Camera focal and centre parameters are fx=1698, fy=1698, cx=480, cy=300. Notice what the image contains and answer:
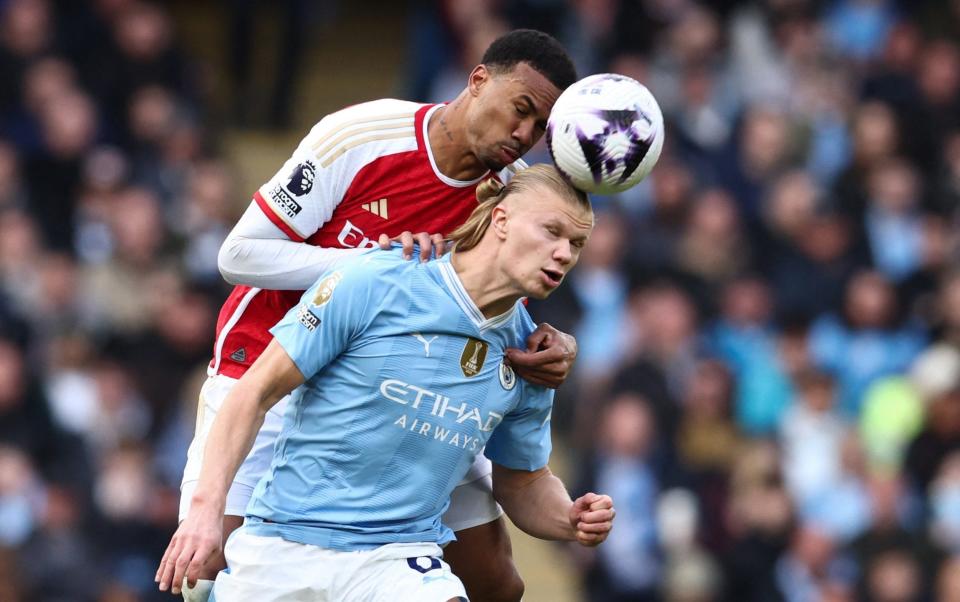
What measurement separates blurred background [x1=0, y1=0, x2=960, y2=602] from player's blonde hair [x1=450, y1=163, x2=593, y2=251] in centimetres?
540

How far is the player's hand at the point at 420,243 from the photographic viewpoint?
16.5 ft

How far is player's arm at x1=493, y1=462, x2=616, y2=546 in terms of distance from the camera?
5160 millimetres

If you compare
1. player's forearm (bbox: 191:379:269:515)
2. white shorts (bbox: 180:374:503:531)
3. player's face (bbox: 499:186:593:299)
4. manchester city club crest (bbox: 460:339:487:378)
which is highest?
player's face (bbox: 499:186:593:299)

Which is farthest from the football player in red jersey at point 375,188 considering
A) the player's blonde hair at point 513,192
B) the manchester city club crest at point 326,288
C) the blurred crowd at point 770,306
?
the blurred crowd at point 770,306

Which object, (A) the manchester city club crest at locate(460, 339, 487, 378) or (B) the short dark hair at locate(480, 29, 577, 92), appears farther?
(B) the short dark hair at locate(480, 29, 577, 92)

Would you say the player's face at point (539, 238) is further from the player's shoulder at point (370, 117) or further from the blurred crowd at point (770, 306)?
the blurred crowd at point (770, 306)

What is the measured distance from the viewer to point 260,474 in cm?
543

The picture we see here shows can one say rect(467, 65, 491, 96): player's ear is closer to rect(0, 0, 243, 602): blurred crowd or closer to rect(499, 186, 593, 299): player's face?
rect(499, 186, 593, 299): player's face

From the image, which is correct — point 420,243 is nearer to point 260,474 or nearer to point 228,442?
point 228,442

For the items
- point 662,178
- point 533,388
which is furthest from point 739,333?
point 533,388

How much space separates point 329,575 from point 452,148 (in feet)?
4.66

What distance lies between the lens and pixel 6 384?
10.2 metres

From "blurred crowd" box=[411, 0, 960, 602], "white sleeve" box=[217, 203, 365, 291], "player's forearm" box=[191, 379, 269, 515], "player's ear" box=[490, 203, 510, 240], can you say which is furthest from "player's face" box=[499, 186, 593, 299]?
"blurred crowd" box=[411, 0, 960, 602]

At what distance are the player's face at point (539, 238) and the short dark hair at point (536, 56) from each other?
49cm
